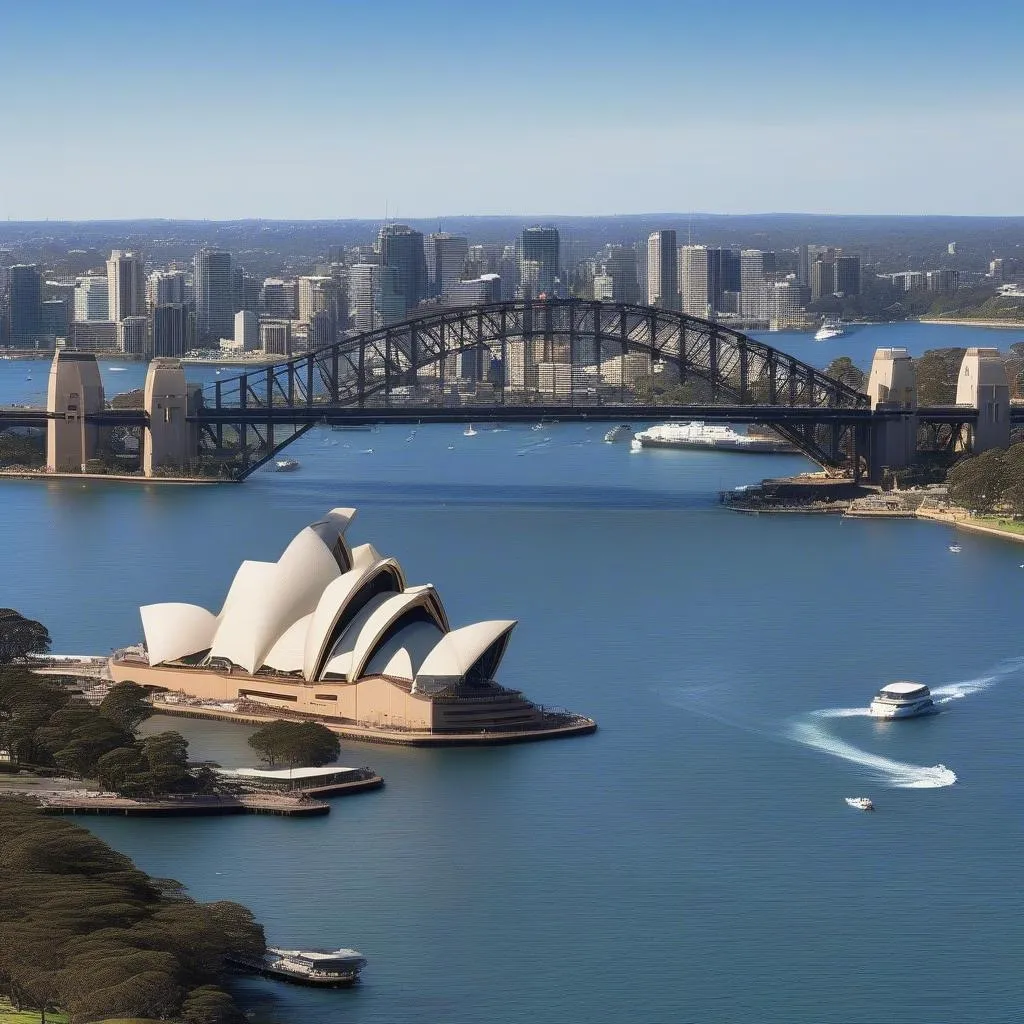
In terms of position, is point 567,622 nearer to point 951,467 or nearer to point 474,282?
point 951,467

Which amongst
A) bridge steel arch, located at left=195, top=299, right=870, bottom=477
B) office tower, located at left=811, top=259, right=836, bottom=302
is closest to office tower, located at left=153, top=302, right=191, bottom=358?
bridge steel arch, located at left=195, top=299, right=870, bottom=477

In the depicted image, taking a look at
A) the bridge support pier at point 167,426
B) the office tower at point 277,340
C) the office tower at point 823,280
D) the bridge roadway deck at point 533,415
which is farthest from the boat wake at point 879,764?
the office tower at point 823,280

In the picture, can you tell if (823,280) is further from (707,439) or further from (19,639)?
(19,639)

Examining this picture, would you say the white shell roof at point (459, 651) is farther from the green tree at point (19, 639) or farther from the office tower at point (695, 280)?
the office tower at point (695, 280)

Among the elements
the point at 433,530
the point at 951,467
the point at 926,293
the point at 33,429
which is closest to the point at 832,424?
the point at 951,467

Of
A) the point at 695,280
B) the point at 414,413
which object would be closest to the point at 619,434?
the point at 414,413

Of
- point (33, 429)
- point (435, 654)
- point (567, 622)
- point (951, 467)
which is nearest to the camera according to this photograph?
point (435, 654)

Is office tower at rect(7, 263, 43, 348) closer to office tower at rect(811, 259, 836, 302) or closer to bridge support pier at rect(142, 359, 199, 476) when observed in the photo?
office tower at rect(811, 259, 836, 302)
